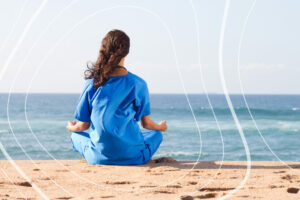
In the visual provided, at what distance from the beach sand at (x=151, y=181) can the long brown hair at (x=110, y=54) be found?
827 mm

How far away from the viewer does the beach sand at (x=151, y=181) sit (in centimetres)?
285

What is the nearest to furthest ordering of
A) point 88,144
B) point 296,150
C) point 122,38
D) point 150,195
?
point 150,195 → point 122,38 → point 88,144 → point 296,150

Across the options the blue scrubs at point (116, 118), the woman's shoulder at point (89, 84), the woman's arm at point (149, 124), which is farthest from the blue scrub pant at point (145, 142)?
the woman's shoulder at point (89, 84)

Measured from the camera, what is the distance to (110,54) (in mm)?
3877

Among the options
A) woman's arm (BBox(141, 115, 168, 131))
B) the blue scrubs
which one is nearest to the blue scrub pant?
the blue scrubs

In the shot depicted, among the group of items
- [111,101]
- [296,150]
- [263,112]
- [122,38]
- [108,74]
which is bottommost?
[263,112]

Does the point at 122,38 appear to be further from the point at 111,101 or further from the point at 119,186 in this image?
the point at 119,186

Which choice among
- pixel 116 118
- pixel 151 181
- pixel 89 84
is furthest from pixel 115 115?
pixel 151 181

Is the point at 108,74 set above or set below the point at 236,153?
above

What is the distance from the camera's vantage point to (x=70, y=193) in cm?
286

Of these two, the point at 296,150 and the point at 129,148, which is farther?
the point at 296,150

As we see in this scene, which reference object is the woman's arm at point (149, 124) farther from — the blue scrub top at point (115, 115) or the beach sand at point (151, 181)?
the beach sand at point (151, 181)

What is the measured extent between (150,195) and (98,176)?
0.77m

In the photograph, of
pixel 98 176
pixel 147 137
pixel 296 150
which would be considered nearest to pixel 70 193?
pixel 98 176
